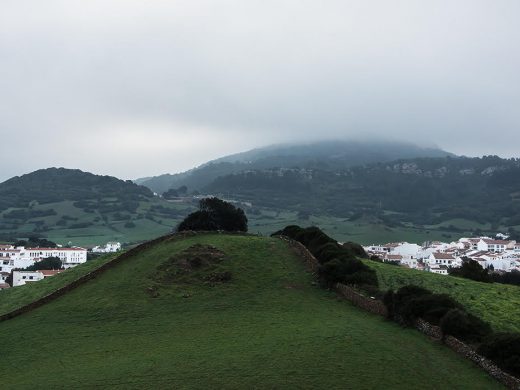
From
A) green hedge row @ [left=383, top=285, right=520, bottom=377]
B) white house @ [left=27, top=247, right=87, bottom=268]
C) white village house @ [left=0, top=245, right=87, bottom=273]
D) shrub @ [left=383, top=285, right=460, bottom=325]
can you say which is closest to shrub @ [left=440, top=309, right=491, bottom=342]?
green hedge row @ [left=383, top=285, right=520, bottom=377]

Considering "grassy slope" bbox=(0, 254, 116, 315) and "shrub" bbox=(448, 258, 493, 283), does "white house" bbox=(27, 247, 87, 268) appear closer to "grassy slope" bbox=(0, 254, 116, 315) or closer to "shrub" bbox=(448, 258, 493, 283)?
Result: "grassy slope" bbox=(0, 254, 116, 315)

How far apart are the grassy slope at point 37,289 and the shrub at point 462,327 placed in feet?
114

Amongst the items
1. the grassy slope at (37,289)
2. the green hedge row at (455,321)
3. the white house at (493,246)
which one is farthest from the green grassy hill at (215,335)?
the white house at (493,246)

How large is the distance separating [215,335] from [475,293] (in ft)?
71.9

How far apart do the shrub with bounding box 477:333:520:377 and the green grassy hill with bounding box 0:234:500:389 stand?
Answer: 953 mm

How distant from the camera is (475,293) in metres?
44.4

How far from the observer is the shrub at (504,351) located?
25.6m

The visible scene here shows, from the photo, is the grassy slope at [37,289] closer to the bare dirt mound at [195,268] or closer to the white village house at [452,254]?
the bare dirt mound at [195,268]

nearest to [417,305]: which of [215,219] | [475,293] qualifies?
[475,293]

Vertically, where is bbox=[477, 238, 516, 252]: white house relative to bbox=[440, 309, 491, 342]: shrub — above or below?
below

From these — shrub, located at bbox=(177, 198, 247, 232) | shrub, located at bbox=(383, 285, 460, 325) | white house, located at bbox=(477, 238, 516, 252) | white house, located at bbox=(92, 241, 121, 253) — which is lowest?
white house, located at bbox=(477, 238, 516, 252)

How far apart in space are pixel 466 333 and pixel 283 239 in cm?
2964

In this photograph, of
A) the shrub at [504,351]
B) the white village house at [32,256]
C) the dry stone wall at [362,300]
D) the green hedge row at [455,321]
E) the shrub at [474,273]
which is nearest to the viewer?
the shrub at [504,351]

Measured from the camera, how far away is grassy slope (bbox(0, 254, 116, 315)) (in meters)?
50.8
